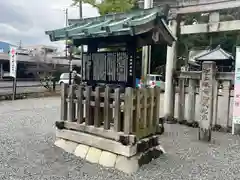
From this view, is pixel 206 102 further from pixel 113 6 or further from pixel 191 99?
pixel 113 6

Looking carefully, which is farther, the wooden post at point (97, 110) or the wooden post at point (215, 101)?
the wooden post at point (215, 101)

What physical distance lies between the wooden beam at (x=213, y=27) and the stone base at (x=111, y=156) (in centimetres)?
390

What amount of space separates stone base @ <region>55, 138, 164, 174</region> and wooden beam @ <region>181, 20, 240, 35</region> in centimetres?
390

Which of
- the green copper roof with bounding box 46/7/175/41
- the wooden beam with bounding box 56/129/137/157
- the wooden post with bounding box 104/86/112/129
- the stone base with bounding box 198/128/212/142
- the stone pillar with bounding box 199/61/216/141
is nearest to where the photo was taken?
the green copper roof with bounding box 46/7/175/41

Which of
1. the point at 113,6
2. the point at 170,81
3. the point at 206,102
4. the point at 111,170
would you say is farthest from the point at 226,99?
the point at 113,6

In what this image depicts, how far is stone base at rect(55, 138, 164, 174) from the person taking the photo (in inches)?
154

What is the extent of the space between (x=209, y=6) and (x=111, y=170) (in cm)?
509

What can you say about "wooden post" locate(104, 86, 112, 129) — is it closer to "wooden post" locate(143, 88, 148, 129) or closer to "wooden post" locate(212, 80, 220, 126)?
"wooden post" locate(143, 88, 148, 129)

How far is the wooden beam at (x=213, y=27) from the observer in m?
6.59

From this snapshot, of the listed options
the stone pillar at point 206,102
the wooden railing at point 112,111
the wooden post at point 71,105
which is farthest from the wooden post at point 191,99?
the wooden post at point 71,105

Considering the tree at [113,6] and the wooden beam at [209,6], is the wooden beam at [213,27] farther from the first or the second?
the tree at [113,6]

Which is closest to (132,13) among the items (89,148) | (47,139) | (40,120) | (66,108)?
(66,108)

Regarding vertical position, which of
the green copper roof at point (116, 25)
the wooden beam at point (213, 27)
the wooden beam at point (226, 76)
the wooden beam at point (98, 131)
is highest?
the wooden beam at point (213, 27)

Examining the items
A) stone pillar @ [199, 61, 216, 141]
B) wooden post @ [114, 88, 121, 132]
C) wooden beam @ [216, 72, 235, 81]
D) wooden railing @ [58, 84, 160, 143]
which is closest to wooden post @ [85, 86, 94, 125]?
wooden railing @ [58, 84, 160, 143]
